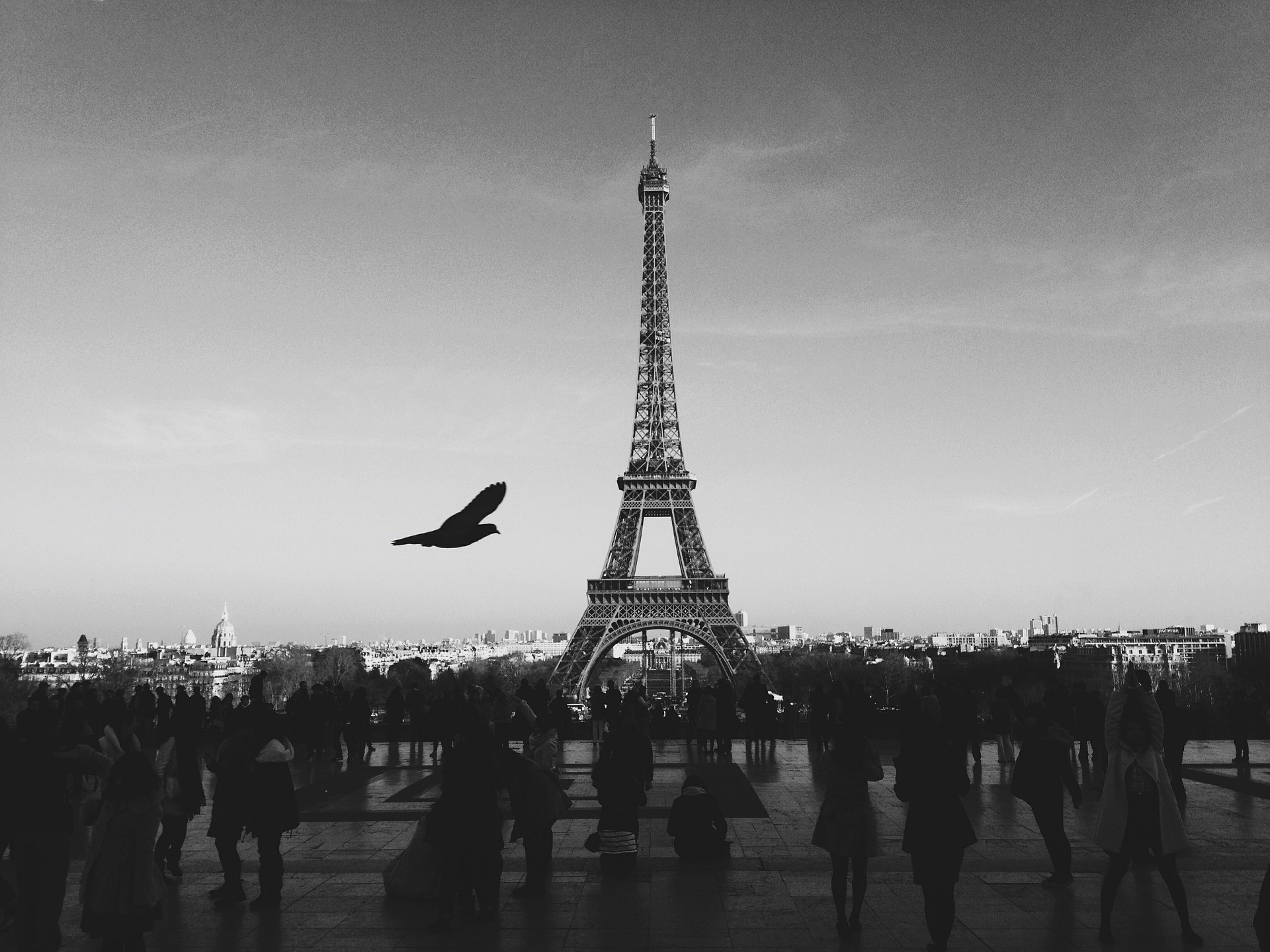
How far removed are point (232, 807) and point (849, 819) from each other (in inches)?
221

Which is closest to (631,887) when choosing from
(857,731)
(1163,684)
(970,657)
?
(857,731)

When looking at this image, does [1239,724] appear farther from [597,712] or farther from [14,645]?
[14,645]

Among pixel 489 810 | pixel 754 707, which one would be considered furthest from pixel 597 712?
Result: pixel 489 810

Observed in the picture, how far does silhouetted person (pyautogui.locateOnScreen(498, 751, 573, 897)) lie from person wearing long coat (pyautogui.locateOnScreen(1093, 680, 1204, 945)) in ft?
15.9

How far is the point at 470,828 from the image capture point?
9664 mm

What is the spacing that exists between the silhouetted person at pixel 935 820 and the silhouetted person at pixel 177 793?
717cm

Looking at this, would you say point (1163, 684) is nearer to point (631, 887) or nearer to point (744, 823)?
point (744, 823)

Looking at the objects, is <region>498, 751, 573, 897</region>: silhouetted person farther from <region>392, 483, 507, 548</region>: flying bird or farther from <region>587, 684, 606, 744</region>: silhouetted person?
<region>587, 684, 606, 744</region>: silhouetted person

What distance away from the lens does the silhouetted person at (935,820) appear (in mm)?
8531

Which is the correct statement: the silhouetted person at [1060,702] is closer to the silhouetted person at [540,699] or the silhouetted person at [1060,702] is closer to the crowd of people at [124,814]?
the silhouetted person at [540,699]

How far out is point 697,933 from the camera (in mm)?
9211

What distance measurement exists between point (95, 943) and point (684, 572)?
195 feet

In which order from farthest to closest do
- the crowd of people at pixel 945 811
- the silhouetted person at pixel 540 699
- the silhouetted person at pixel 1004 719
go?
the silhouetted person at pixel 540 699 → the silhouetted person at pixel 1004 719 → the crowd of people at pixel 945 811

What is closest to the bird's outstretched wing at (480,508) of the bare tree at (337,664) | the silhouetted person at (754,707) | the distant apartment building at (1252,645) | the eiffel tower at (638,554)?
the silhouetted person at (754,707)
